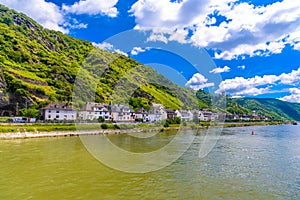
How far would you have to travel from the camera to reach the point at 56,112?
7562 cm

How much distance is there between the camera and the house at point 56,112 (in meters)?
73.6

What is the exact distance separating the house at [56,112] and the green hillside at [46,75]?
10.4 meters

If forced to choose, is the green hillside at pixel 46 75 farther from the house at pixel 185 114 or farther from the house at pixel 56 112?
the house at pixel 185 114

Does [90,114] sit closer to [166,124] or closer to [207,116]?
[166,124]

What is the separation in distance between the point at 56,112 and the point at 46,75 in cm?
4904

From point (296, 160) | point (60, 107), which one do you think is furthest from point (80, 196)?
point (60, 107)

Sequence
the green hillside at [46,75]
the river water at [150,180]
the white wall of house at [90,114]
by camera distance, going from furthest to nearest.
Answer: the white wall of house at [90,114], the green hillside at [46,75], the river water at [150,180]

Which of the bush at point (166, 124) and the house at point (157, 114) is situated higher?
the house at point (157, 114)

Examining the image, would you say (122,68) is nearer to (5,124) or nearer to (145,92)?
(145,92)

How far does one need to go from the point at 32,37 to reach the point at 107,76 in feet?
198

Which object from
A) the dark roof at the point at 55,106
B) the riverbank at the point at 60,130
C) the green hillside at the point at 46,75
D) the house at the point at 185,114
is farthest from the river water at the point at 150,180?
the house at the point at 185,114

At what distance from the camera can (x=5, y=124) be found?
4703 centimetres

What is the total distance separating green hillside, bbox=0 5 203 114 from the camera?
87688 mm

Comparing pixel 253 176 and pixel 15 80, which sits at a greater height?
pixel 15 80
